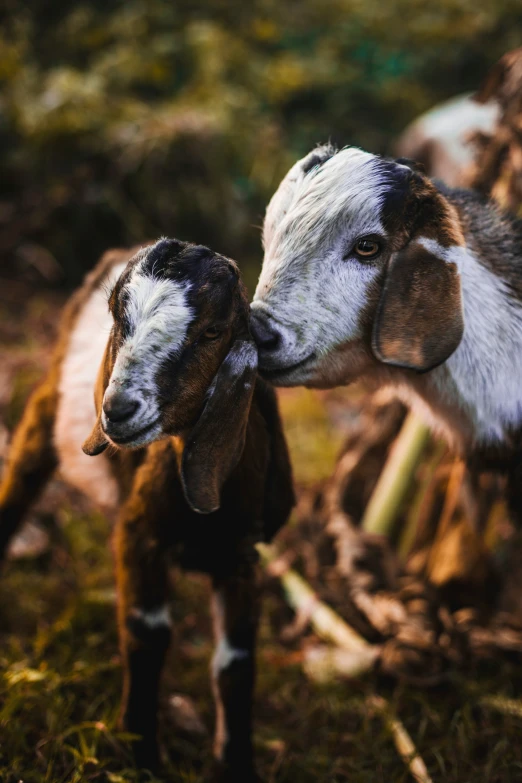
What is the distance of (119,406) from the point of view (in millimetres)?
1939

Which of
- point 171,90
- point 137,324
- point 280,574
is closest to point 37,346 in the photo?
point 280,574

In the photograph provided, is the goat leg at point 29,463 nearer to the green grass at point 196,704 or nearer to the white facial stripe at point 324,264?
the green grass at point 196,704

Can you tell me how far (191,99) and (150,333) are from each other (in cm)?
632

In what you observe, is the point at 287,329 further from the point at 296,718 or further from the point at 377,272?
the point at 296,718

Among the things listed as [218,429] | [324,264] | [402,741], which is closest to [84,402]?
[218,429]

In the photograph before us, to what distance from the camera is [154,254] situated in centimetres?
211

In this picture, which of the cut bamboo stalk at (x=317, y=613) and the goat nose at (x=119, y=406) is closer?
the goat nose at (x=119, y=406)

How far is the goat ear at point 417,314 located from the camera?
236cm

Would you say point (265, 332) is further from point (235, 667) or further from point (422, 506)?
point (422, 506)

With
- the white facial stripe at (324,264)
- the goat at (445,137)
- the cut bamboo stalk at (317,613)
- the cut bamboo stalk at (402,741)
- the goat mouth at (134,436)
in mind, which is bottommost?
the cut bamboo stalk at (402,741)

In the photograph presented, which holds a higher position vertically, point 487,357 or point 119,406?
point 487,357

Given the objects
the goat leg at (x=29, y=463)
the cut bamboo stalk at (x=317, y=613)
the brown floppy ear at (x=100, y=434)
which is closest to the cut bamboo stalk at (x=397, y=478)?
the cut bamboo stalk at (x=317, y=613)

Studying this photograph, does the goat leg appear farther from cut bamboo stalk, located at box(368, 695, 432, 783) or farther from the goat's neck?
cut bamboo stalk, located at box(368, 695, 432, 783)

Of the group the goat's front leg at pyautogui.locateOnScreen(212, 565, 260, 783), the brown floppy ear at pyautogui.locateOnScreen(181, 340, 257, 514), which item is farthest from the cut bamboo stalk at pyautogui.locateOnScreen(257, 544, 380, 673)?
the brown floppy ear at pyautogui.locateOnScreen(181, 340, 257, 514)
